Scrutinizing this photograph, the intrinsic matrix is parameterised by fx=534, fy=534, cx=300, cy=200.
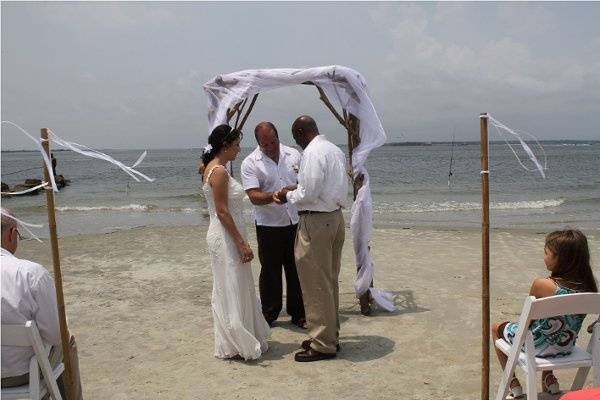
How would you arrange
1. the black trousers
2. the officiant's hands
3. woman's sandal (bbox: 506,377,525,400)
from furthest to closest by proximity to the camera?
the black trousers
the officiant's hands
woman's sandal (bbox: 506,377,525,400)

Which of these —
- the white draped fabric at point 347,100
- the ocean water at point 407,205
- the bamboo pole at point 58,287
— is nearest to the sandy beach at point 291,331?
the white draped fabric at point 347,100

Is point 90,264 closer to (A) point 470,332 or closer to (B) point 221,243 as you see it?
(B) point 221,243

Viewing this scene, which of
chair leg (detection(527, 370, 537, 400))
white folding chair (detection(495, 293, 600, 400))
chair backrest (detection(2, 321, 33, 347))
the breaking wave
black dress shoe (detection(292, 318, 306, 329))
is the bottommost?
the breaking wave

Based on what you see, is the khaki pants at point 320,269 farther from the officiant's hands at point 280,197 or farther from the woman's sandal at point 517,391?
the woman's sandal at point 517,391

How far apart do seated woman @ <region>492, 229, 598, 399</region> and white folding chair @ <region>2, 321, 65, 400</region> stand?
266 cm

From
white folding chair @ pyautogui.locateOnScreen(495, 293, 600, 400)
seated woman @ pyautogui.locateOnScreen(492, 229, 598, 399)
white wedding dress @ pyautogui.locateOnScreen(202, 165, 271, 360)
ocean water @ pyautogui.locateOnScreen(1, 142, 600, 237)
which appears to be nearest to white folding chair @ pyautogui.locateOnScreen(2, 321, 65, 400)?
white wedding dress @ pyautogui.locateOnScreen(202, 165, 271, 360)

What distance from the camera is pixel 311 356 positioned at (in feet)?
14.6

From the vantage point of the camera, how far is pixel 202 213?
61.4 ft

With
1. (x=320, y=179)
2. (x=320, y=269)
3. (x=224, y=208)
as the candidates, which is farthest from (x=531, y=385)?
(x=224, y=208)

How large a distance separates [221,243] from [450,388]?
2.10 m

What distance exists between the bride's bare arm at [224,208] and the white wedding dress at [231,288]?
53 millimetres

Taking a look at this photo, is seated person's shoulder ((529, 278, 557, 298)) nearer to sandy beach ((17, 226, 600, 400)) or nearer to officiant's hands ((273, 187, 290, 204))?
sandy beach ((17, 226, 600, 400))

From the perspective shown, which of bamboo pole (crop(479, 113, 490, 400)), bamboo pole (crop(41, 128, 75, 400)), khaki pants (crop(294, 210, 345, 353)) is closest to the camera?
bamboo pole (crop(41, 128, 75, 400))

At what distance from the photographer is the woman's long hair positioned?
312 centimetres
